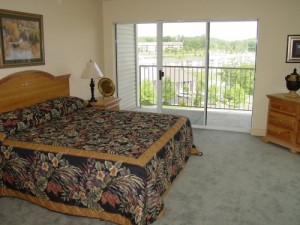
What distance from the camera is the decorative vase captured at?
4.31 metres

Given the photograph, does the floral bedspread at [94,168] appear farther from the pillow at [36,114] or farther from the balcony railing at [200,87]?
the balcony railing at [200,87]

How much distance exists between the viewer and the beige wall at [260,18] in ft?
14.9

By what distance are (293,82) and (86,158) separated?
10.9 feet

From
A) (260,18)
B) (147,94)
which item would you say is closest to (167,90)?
(147,94)

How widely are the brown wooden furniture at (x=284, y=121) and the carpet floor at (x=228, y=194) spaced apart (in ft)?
0.52

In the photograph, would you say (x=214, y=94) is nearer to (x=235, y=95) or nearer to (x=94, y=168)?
(x=235, y=95)

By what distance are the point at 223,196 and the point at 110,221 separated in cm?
118

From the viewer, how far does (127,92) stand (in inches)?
249

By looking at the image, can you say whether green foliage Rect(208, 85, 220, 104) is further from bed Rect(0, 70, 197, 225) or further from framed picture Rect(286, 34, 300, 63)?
bed Rect(0, 70, 197, 225)

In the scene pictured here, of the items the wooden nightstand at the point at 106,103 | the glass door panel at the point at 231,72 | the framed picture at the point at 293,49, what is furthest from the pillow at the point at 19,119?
the framed picture at the point at 293,49

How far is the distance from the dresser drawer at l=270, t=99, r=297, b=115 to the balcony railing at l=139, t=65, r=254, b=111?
1206 millimetres

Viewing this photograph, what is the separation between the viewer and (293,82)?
434cm

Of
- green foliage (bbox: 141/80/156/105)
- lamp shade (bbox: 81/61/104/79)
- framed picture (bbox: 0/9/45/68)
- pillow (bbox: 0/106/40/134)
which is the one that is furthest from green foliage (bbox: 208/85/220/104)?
pillow (bbox: 0/106/40/134)

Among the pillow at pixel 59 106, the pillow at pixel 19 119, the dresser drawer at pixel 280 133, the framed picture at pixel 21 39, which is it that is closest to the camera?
the pillow at pixel 19 119
